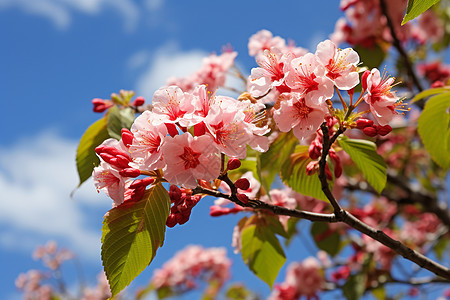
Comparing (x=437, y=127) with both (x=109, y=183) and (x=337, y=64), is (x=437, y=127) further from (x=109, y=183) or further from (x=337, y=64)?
(x=109, y=183)

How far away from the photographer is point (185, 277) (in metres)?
6.20

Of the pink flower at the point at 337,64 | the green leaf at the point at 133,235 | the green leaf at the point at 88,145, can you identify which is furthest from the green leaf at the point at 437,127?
the green leaf at the point at 88,145

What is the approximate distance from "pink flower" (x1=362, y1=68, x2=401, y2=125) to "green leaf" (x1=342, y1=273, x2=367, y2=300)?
2186 millimetres

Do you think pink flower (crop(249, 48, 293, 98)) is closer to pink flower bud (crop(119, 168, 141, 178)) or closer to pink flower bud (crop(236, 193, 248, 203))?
pink flower bud (crop(236, 193, 248, 203))

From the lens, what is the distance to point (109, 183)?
1.16 meters

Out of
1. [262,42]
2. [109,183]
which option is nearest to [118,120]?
[109,183]

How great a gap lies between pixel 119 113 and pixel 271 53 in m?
0.71

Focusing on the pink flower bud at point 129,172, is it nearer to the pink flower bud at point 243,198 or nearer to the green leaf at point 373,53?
the pink flower bud at point 243,198

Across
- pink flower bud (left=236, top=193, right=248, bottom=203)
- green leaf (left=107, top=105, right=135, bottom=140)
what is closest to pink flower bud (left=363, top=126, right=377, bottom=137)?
pink flower bud (left=236, top=193, right=248, bottom=203)

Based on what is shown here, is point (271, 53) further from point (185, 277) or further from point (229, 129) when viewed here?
point (185, 277)

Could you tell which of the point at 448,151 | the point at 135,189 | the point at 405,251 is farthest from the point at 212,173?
the point at 448,151

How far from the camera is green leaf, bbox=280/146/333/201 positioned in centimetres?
154

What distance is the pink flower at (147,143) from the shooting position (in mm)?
1075

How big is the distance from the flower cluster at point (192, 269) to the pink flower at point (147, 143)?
5117mm
